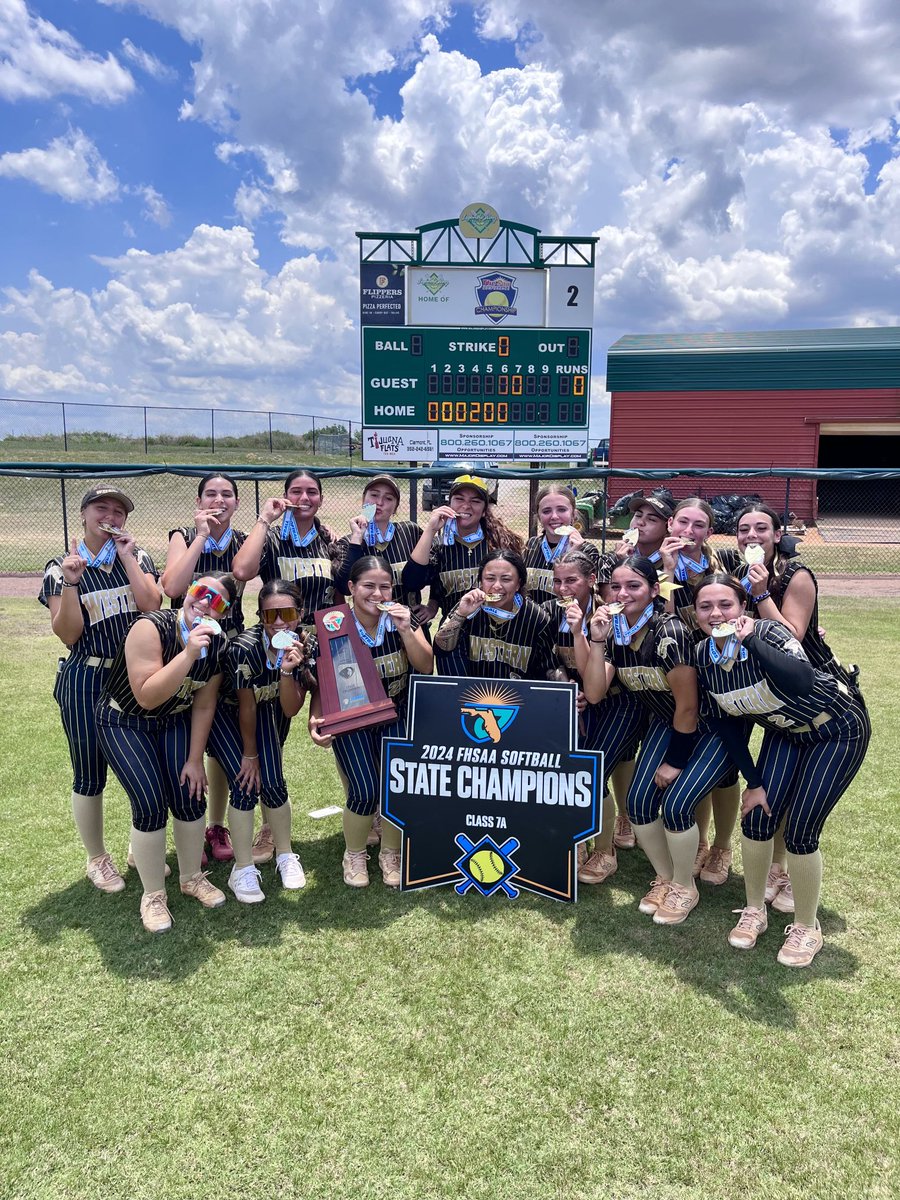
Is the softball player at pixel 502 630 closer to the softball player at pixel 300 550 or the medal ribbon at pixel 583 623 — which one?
the medal ribbon at pixel 583 623

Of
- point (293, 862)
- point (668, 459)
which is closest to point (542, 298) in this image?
point (668, 459)

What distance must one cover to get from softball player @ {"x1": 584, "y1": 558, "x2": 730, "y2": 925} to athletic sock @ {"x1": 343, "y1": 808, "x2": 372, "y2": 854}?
1.31 m

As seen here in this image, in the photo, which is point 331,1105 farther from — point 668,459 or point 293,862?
point 668,459

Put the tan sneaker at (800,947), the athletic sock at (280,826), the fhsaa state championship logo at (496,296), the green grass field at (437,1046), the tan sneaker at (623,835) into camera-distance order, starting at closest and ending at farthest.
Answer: the green grass field at (437,1046) → the tan sneaker at (800,947) → the athletic sock at (280,826) → the tan sneaker at (623,835) → the fhsaa state championship logo at (496,296)

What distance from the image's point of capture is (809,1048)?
270cm

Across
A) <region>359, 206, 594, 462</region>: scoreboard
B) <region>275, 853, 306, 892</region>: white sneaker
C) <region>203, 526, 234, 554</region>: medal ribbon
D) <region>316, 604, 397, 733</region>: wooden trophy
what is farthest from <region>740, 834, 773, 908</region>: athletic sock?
<region>359, 206, 594, 462</region>: scoreboard

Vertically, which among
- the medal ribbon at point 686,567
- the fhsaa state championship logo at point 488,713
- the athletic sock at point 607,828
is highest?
the medal ribbon at point 686,567

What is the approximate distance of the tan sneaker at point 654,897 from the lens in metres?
3.59

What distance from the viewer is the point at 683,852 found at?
3.50 metres

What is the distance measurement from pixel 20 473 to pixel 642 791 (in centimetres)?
723

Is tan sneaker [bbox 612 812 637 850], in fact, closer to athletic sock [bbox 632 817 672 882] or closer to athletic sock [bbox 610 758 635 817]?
athletic sock [bbox 610 758 635 817]

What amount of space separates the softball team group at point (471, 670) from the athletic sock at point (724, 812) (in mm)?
11

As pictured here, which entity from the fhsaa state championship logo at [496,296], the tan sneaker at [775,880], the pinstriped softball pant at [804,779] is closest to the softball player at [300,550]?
the pinstriped softball pant at [804,779]

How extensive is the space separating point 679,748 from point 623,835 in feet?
3.54
